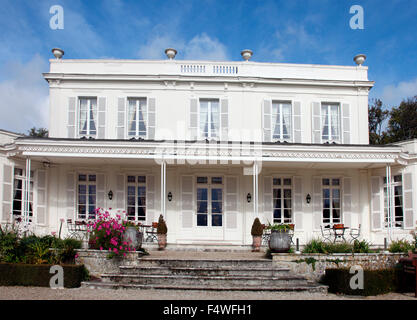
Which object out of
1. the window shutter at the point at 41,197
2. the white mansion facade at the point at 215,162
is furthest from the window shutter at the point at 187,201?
the window shutter at the point at 41,197

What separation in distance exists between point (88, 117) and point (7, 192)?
358 centimetres

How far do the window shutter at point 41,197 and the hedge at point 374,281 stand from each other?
8846 mm

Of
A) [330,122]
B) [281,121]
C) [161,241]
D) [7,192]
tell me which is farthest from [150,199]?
[330,122]

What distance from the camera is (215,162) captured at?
12719mm

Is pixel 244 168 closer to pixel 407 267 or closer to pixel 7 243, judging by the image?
pixel 407 267

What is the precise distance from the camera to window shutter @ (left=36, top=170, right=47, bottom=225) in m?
13.0

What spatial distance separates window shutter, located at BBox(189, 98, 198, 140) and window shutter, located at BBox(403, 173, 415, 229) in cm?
689

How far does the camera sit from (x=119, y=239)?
939 centimetres

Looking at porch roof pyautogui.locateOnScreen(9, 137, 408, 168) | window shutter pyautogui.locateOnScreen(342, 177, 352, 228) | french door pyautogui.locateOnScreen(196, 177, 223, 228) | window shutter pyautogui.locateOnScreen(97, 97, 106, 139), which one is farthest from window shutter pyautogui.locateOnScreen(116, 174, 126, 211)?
window shutter pyautogui.locateOnScreen(342, 177, 352, 228)

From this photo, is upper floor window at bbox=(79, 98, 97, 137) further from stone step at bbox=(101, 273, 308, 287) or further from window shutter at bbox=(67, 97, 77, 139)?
stone step at bbox=(101, 273, 308, 287)

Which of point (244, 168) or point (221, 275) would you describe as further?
point (244, 168)

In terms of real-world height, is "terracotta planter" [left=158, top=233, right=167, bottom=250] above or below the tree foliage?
below
